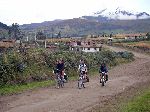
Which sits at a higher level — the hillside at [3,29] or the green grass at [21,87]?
the hillside at [3,29]

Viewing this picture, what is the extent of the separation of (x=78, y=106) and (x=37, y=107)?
236 cm

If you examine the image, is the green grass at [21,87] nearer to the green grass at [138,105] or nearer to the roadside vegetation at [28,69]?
the roadside vegetation at [28,69]

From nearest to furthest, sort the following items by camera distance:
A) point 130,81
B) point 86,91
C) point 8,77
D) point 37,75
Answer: point 86,91, point 8,77, point 37,75, point 130,81

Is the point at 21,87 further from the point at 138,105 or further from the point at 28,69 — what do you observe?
the point at 138,105

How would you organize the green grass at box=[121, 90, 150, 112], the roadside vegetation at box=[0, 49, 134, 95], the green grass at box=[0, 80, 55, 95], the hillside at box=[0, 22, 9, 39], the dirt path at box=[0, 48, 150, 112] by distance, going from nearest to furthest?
the green grass at box=[121, 90, 150, 112] < the dirt path at box=[0, 48, 150, 112] < the green grass at box=[0, 80, 55, 95] < the roadside vegetation at box=[0, 49, 134, 95] < the hillside at box=[0, 22, 9, 39]

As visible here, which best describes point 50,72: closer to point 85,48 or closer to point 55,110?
point 55,110

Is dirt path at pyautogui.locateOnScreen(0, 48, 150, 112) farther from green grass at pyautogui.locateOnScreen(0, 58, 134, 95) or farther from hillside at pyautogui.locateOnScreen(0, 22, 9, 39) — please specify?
hillside at pyautogui.locateOnScreen(0, 22, 9, 39)

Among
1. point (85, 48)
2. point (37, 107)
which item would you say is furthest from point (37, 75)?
point (85, 48)

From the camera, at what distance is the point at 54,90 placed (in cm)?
2786

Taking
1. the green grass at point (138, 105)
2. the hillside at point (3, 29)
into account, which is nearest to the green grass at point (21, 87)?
the green grass at point (138, 105)

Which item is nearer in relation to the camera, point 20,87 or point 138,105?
point 138,105

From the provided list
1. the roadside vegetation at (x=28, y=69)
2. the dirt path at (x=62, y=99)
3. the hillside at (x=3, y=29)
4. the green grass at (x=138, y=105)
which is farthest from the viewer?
the hillside at (x=3, y=29)

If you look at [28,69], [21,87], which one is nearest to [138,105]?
[21,87]

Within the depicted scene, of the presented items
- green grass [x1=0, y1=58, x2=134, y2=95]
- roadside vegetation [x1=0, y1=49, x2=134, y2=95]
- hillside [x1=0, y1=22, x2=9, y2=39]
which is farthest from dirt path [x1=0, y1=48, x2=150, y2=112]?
hillside [x1=0, y1=22, x2=9, y2=39]
